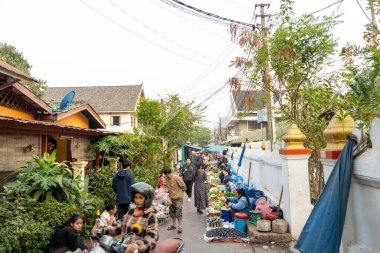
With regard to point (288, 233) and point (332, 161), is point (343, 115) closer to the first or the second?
point (332, 161)

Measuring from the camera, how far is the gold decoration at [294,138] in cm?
611

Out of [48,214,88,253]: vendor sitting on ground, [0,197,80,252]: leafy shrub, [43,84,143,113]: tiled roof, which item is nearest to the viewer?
[0,197,80,252]: leafy shrub

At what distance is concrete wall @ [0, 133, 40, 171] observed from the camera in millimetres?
6363

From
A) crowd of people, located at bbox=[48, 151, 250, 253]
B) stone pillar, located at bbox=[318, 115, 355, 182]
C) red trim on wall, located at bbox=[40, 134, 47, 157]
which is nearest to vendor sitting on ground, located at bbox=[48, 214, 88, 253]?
crowd of people, located at bbox=[48, 151, 250, 253]

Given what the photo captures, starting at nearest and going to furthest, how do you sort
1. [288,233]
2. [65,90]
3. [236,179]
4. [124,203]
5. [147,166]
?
[288,233] → [124,203] → [236,179] → [147,166] → [65,90]

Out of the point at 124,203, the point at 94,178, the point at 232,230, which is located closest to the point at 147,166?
the point at 94,178

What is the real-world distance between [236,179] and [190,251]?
294 inches

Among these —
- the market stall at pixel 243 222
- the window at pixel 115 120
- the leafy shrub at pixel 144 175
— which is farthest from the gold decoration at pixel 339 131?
the window at pixel 115 120

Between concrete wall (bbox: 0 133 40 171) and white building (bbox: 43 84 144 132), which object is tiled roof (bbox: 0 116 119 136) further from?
white building (bbox: 43 84 144 132)

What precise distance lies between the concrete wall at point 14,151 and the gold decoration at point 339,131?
595 centimetres

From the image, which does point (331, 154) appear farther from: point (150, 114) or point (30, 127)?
point (150, 114)

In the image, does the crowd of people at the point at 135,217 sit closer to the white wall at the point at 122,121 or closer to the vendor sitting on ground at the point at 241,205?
the vendor sitting on ground at the point at 241,205

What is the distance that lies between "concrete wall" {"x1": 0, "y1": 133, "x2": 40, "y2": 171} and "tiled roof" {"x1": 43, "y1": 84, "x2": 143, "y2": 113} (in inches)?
954

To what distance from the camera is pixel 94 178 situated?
9633 millimetres
